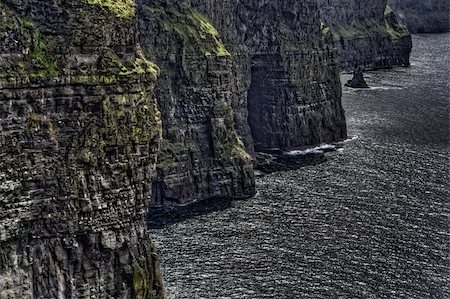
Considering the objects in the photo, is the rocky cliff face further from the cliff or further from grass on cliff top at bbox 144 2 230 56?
grass on cliff top at bbox 144 2 230 56

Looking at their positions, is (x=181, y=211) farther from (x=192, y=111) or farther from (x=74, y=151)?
(x=74, y=151)

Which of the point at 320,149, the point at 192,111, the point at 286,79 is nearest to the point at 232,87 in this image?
the point at 192,111

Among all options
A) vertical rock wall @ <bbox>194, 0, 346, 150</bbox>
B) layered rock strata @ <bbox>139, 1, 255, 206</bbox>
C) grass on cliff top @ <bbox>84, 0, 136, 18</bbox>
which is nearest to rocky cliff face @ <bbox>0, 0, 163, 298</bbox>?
grass on cliff top @ <bbox>84, 0, 136, 18</bbox>

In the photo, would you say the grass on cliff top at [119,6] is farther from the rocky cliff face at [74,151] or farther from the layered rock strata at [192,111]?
the layered rock strata at [192,111]

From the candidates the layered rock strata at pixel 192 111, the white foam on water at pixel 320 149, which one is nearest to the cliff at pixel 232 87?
the layered rock strata at pixel 192 111

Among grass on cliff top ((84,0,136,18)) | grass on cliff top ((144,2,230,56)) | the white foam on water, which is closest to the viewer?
grass on cliff top ((84,0,136,18))

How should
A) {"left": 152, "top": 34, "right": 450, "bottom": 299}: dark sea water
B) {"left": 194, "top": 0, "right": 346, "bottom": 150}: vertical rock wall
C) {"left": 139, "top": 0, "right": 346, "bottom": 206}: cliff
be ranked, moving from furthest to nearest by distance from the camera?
1. {"left": 194, "top": 0, "right": 346, "bottom": 150}: vertical rock wall
2. {"left": 139, "top": 0, "right": 346, "bottom": 206}: cliff
3. {"left": 152, "top": 34, "right": 450, "bottom": 299}: dark sea water
